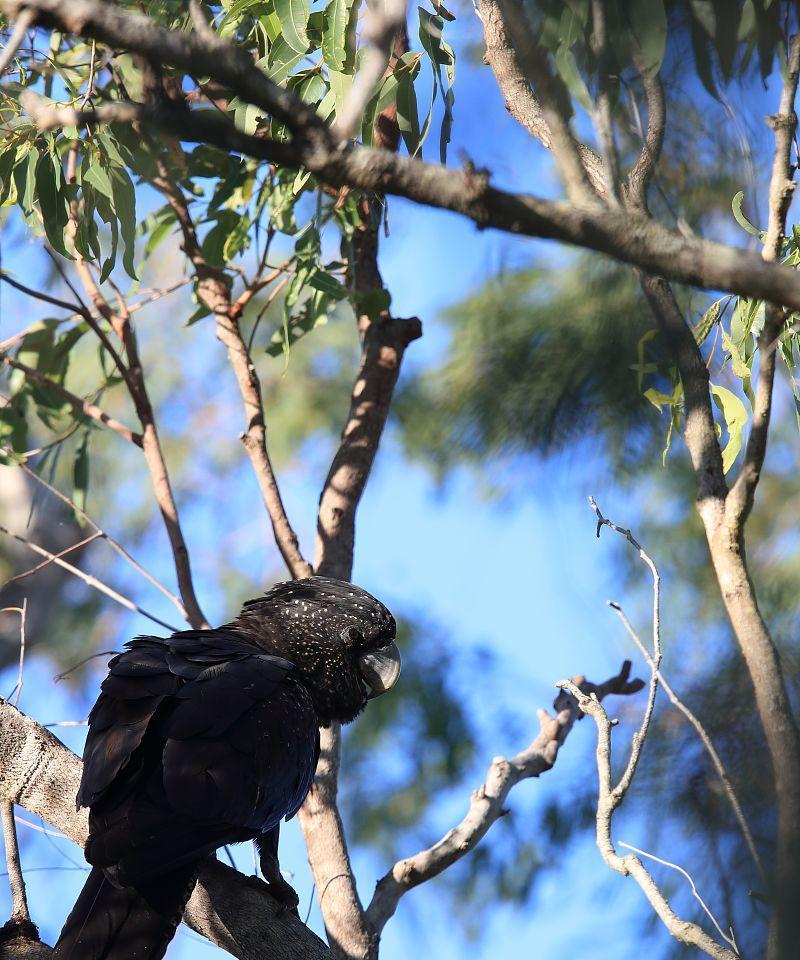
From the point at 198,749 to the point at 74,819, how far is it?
0.26m

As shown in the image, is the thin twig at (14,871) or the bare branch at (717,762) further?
the thin twig at (14,871)

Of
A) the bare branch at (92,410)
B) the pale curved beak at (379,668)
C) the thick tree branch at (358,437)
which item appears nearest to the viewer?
the thick tree branch at (358,437)

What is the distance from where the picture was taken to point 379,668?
256 centimetres

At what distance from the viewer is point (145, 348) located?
22.1 feet

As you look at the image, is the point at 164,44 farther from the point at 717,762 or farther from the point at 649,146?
the point at 717,762

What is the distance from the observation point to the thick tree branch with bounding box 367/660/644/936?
2131 millimetres

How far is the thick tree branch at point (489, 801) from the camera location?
213 cm

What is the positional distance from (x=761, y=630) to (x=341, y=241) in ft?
6.08

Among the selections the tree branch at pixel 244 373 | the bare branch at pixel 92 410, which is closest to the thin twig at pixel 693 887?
the tree branch at pixel 244 373

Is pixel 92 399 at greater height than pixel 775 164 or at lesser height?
greater

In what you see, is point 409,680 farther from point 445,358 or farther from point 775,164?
point 775,164

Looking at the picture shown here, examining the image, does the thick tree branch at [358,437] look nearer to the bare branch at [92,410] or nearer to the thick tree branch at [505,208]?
the bare branch at [92,410]

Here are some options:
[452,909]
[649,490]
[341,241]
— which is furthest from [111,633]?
[649,490]

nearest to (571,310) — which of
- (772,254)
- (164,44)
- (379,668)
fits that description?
(772,254)
